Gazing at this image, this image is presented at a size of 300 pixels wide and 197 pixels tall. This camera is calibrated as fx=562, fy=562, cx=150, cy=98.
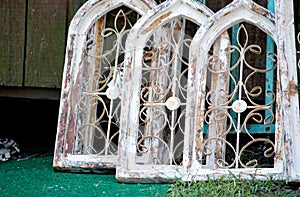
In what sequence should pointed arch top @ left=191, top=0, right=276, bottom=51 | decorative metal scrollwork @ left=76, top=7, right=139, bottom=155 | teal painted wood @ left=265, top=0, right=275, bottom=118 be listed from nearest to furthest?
pointed arch top @ left=191, top=0, right=276, bottom=51 → decorative metal scrollwork @ left=76, top=7, right=139, bottom=155 → teal painted wood @ left=265, top=0, right=275, bottom=118

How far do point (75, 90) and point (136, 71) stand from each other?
1.21ft

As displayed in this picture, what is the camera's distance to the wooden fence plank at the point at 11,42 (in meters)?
3.45

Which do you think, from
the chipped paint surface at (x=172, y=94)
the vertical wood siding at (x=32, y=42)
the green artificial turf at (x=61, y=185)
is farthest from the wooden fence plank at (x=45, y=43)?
the green artificial turf at (x=61, y=185)

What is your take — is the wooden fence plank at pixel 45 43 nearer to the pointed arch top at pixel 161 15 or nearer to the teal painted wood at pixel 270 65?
the pointed arch top at pixel 161 15

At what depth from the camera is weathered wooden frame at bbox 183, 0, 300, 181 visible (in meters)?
2.44

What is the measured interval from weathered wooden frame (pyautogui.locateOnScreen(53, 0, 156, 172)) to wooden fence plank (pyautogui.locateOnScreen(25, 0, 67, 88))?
54cm

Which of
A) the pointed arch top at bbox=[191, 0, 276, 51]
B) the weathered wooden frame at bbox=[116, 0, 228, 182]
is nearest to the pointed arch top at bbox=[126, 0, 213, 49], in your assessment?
the weathered wooden frame at bbox=[116, 0, 228, 182]

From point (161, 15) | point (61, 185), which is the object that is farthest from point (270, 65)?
point (61, 185)

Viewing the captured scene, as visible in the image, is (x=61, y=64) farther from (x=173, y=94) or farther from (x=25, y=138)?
(x=173, y=94)

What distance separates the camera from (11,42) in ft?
11.4

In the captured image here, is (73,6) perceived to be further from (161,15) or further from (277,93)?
(277,93)

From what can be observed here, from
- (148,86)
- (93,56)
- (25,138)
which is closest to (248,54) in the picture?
(148,86)

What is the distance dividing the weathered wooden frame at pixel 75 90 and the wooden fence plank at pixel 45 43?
0.54 metres

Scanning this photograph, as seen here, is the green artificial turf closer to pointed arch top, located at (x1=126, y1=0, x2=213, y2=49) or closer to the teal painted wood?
pointed arch top, located at (x1=126, y1=0, x2=213, y2=49)
